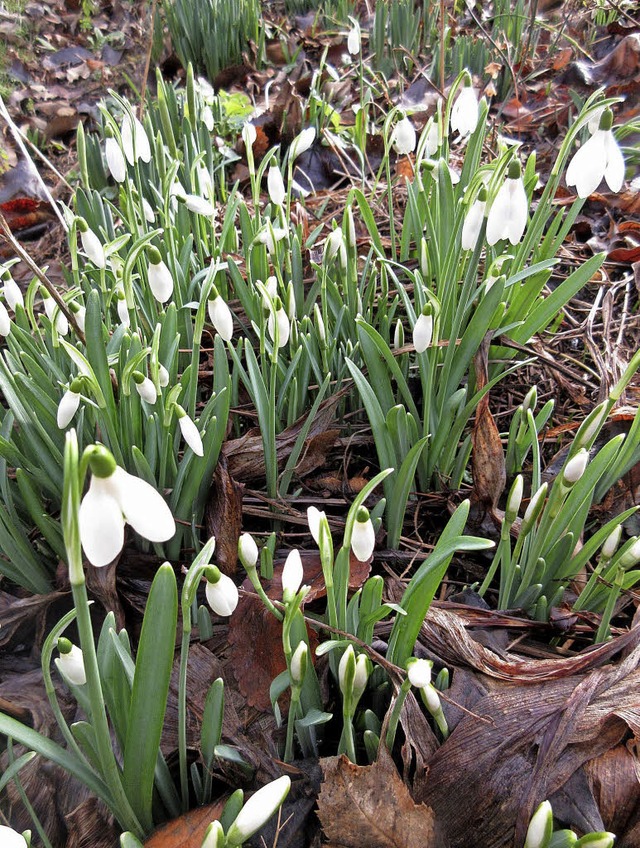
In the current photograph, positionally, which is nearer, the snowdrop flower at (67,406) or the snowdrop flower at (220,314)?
the snowdrop flower at (67,406)

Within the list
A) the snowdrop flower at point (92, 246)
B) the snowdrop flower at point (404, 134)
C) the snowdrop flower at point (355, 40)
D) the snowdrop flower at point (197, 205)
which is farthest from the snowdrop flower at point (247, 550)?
the snowdrop flower at point (355, 40)

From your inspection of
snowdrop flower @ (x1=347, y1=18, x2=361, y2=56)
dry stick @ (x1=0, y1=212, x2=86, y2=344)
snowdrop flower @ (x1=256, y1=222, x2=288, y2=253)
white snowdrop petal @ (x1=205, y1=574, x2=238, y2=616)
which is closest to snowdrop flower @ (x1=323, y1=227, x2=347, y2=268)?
snowdrop flower @ (x1=256, y1=222, x2=288, y2=253)

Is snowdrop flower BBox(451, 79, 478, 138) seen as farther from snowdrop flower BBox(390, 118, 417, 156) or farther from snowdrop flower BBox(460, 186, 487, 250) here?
snowdrop flower BBox(460, 186, 487, 250)

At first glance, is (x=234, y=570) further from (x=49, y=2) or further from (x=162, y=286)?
(x=49, y=2)

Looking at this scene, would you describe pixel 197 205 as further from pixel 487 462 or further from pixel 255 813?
pixel 255 813

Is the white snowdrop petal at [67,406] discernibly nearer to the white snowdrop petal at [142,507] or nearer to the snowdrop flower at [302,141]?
the white snowdrop petal at [142,507]

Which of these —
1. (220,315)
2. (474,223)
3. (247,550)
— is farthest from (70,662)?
(474,223)
